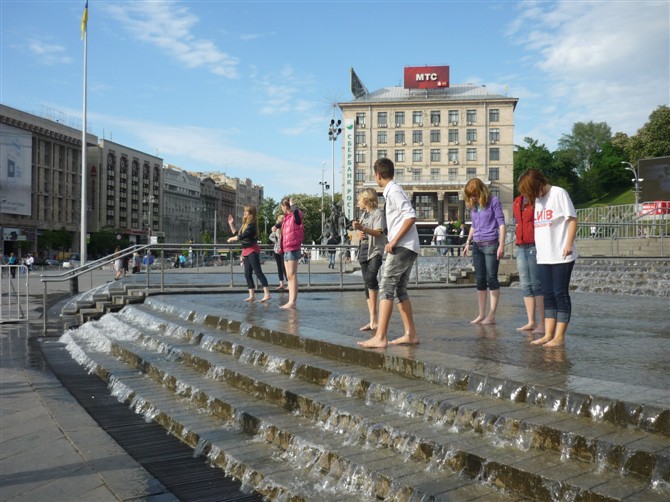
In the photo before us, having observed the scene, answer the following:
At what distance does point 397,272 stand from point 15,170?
312ft

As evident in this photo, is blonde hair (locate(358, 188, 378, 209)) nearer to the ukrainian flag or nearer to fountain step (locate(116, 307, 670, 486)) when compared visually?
fountain step (locate(116, 307, 670, 486))

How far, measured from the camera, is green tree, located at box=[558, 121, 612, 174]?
356 feet

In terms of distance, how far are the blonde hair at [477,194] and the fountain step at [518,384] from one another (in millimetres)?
2572

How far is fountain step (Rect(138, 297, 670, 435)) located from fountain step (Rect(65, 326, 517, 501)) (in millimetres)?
880

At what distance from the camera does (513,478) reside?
3.20 m

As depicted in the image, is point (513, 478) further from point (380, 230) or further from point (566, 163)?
point (566, 163)

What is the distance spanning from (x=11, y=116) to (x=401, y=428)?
99.1 meters

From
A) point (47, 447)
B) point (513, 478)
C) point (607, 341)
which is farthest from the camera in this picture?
point (607, 341)

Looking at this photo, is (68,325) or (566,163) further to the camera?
(566,163)

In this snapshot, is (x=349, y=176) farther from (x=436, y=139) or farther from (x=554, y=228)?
(x=554, y=228)

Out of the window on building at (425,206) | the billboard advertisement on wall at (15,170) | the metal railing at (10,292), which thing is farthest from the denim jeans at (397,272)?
the billboard advertisement on wall at (15,170)

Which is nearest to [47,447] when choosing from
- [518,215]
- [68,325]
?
[518,215]

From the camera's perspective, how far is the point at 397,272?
5.83 meters

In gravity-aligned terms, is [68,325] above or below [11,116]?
below
